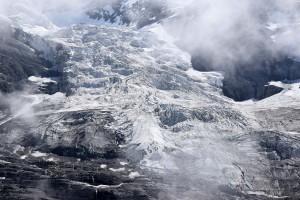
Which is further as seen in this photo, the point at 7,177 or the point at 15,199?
the point at 7,177

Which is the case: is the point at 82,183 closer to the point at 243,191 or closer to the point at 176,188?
the point at 176,188

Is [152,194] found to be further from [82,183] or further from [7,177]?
[7,177]

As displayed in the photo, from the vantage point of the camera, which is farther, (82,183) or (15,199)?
(82,183)

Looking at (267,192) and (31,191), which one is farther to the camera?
(267,192)

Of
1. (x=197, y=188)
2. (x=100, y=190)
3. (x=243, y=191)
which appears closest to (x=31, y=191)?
(x=100, y=190)

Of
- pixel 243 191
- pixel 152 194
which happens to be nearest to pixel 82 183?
pixel 152 194

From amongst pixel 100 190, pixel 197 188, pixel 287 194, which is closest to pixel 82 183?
pixel 100 190

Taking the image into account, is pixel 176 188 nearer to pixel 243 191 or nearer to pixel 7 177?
pixel 243 191
